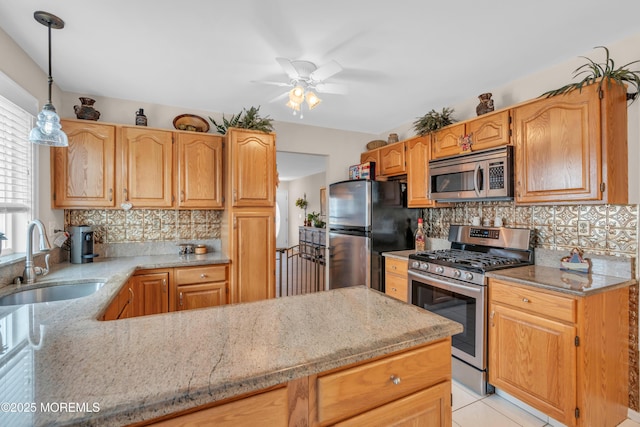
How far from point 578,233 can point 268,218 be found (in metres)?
2.56

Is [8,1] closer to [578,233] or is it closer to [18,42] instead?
[18,42]

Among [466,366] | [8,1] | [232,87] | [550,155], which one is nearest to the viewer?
[8,1]

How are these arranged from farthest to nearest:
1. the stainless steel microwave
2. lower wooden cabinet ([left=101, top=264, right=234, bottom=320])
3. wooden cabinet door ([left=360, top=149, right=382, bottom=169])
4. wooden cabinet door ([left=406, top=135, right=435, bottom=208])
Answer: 1. wooden cabinet door ([left=360, top=149, right=382, bottom=169])
2. wooden cabinet door ([left=406, top=135, right=435, bottom=208])
3. lower wooden cabinet ([left=101, top=264, right=234, bottom=320])
4. the stainless steel microwave

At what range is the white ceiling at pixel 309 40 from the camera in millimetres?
1654

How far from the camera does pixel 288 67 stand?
2.11 metres

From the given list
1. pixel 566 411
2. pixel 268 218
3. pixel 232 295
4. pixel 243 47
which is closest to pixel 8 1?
pixel 243 47

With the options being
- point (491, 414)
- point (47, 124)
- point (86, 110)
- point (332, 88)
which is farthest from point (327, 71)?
point (491, 414)

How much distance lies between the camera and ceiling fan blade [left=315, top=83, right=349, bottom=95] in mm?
2635

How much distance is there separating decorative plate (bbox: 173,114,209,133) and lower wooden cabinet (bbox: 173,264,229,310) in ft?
4.70

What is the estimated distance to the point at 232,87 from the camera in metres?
2.69

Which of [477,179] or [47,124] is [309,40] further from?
[477,179]

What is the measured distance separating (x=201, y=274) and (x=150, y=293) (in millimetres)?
425

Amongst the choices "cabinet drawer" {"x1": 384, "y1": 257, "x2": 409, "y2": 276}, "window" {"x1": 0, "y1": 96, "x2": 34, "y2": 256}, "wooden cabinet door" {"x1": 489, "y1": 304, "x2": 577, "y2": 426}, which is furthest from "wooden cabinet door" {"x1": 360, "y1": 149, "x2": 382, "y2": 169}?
"window" {"x1": 0, "y1": 96, "x2": 34, "y2": 256}

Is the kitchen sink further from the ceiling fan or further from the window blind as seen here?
the ceiling fan
